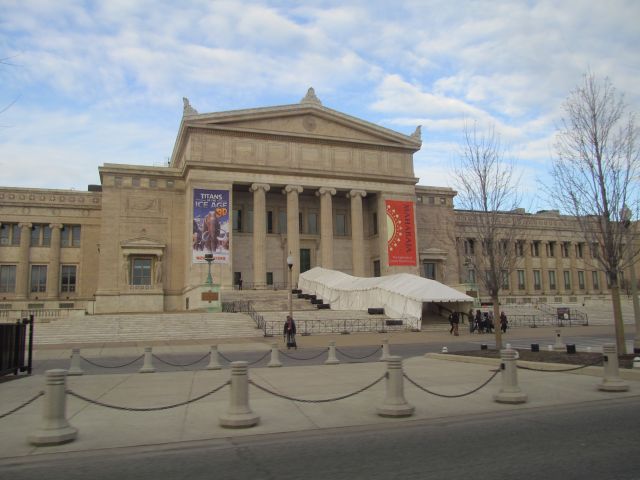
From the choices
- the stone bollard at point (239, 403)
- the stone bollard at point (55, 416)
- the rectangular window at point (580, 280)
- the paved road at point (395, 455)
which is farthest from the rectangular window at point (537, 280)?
the stone bollard at point (55, 416)

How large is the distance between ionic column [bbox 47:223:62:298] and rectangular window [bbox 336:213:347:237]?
29938mm

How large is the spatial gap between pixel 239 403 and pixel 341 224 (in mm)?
51904

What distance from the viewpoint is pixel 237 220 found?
56750mm

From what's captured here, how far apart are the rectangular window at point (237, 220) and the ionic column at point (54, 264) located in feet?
61.0

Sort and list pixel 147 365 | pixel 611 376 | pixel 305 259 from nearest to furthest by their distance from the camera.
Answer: pixel 611 376 → pixel 147 365 → pixel 305 259

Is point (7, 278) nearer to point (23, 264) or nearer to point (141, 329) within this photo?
point (23, 264)

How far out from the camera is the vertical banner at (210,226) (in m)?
48.9

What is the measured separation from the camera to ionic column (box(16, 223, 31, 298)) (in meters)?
54.4

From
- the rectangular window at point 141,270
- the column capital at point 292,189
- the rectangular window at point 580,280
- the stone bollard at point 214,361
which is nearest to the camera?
the stone bollard at point 214,361

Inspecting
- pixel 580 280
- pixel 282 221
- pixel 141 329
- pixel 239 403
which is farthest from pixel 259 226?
pixel 580 280

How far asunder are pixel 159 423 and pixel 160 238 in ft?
150

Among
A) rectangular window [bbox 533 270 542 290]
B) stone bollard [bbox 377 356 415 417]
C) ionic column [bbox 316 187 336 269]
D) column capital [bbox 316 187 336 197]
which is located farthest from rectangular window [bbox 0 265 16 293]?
rectangular window [bbox 533 270 542 290]

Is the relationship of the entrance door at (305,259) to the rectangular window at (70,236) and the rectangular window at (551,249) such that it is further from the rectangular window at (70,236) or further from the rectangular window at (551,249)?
the rectangular window at (551,249)

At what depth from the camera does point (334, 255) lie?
5872 cm
